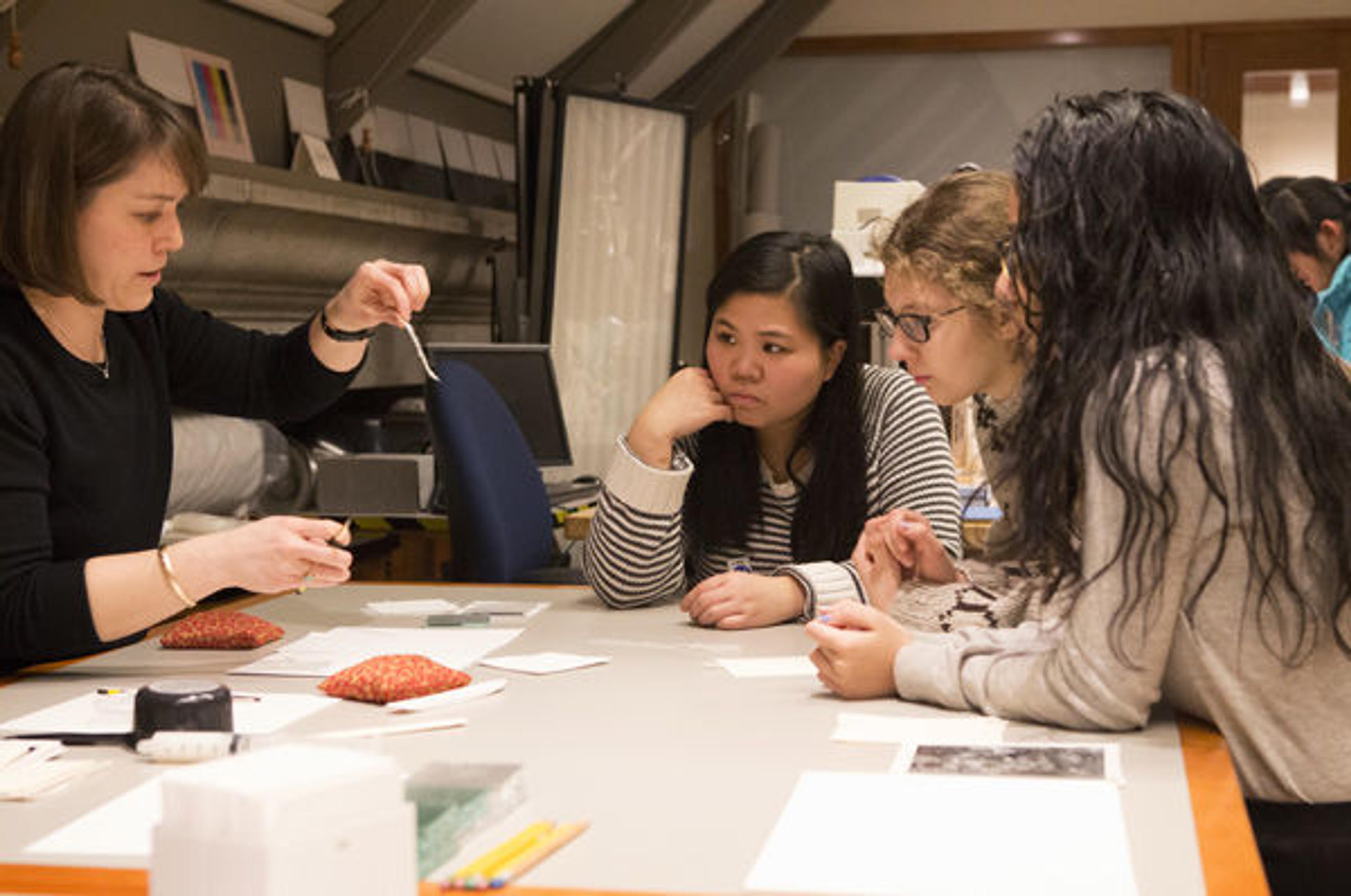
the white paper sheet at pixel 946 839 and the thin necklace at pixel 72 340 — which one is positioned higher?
the thin necklace at pixel 72 340

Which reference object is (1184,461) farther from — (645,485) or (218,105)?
(218,105)

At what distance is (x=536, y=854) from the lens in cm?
113

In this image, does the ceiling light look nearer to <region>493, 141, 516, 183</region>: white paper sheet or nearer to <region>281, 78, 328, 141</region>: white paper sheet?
<region>493, 141, 516, 183</region>: white paper sheet

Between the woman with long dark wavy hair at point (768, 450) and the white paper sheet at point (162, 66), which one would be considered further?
the white paper sheet at point (162, 66)

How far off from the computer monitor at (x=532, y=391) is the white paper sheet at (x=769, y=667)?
7.34 ft

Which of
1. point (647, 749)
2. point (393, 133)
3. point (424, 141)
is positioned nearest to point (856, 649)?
point (647, 749)

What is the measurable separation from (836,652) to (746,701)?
110mm

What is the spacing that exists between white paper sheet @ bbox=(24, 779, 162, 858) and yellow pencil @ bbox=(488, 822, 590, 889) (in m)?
0.26

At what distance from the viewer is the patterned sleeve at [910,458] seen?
2.46 metres

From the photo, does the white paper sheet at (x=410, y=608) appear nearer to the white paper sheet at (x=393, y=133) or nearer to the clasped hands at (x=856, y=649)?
→ the clasped hands at (x=856, y=649)

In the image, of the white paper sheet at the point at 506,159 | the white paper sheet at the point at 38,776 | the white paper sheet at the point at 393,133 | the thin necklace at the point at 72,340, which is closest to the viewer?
the white paper sheet at the point at 38,776

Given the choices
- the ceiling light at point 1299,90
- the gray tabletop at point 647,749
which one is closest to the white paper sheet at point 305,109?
the gray tabletop at point 647,749

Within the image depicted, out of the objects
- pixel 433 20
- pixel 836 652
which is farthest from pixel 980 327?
pixel 433 20

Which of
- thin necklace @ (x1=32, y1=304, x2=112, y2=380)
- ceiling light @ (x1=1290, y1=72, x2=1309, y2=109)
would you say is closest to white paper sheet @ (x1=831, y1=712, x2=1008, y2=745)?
thin necklace @ (x1=32, y1=304, x2=112, y2=380)
